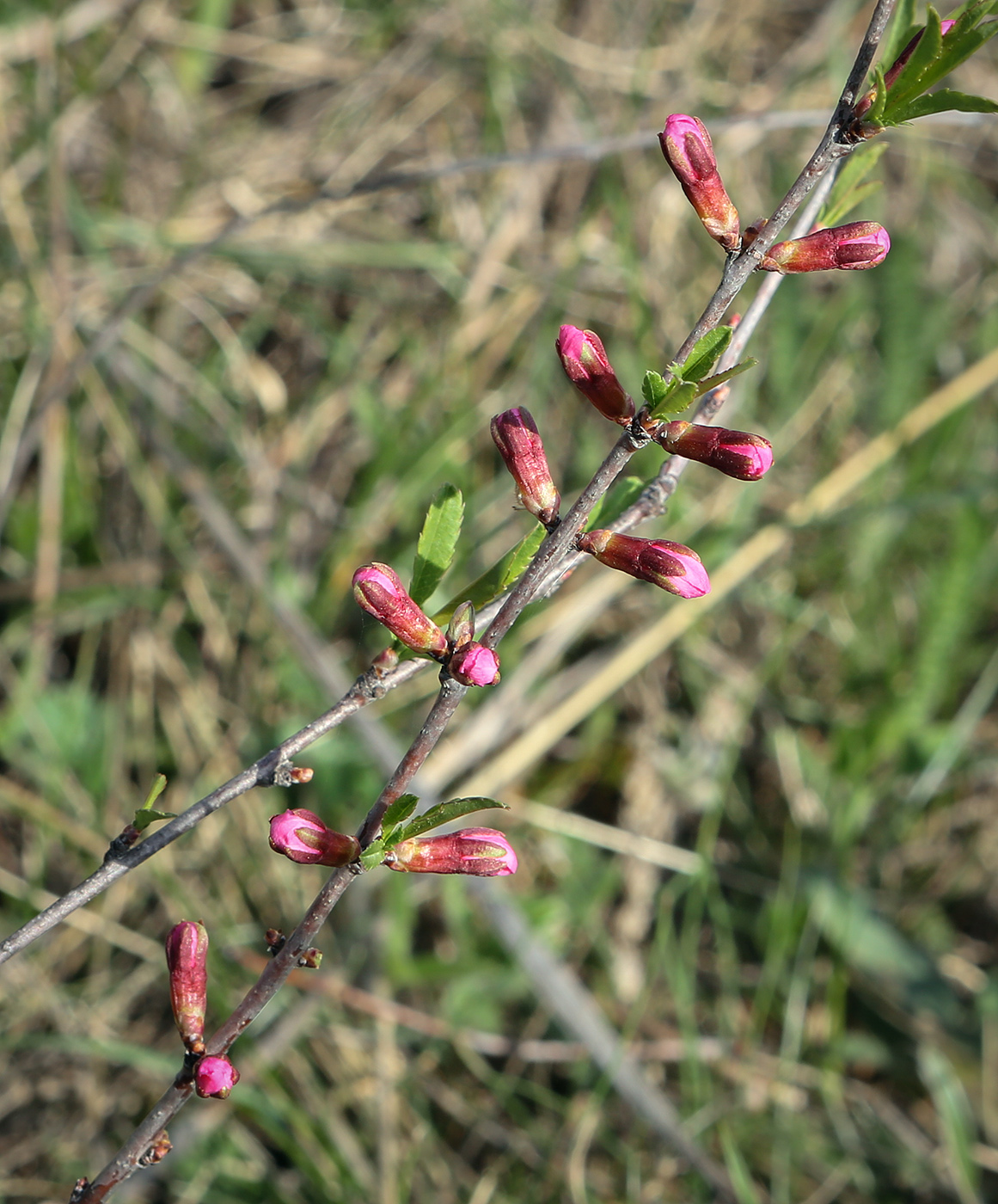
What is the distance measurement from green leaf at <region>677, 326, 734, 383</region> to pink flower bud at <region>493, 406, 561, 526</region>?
0.21m

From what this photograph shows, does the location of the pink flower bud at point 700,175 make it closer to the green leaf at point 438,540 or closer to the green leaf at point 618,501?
the green leaf at point 618,501

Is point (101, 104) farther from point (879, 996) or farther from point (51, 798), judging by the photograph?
point (879, 996)

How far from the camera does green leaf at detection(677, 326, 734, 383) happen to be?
3.57 ft

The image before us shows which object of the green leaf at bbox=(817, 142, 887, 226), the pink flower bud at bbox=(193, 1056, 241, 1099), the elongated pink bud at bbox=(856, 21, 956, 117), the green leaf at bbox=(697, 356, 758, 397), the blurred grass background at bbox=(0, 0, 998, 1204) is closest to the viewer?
the green leaf at bbox=(697, 356, 758, 397)

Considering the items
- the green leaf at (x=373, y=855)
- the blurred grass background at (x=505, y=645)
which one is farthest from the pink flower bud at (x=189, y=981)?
the blurred grass background at (x=505, y=645)

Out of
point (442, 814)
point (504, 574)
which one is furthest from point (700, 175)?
point (442, 814)

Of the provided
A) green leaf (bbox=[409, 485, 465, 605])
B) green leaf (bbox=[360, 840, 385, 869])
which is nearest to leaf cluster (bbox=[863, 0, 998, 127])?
green leaf (bbox=[409, 485, 465, 605])

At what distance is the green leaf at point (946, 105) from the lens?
1.05m

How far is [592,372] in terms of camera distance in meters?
1.22

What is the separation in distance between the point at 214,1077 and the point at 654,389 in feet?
3.14

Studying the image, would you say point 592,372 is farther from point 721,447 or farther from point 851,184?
point 851,184

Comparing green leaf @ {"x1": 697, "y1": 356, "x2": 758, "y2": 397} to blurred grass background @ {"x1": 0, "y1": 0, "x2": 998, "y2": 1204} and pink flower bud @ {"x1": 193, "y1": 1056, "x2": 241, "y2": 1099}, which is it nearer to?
pink flower bud @ {"x1": 193, "y1": 1056, "x2": 241, "y2": 1099}

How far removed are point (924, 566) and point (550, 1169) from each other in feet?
7.69

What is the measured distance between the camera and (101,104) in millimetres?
4297
